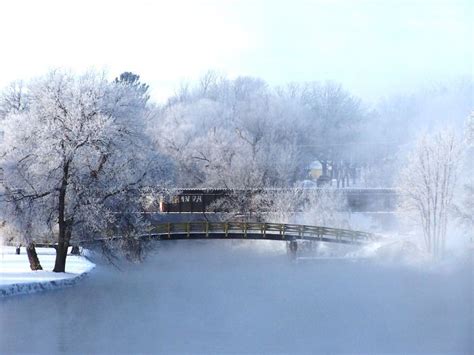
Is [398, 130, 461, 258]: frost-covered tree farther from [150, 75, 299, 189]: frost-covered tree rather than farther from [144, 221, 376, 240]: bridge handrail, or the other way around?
[150, 75, 299, 189]: frost-covered tree

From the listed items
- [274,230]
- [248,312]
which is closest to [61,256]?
[248,312]

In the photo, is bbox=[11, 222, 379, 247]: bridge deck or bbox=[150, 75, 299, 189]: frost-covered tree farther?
bbox=[150, 75, 299, 189]: frost-covered tree

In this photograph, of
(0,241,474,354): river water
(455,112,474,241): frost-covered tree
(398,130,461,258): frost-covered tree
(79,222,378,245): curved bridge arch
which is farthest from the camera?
(79,222,378,245): curved bridge arch

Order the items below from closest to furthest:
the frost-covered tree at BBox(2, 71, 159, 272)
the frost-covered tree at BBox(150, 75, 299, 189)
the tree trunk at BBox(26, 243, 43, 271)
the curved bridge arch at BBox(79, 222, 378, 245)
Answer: the frost-covered tree at BBox(2, 71, 159, 272)
the tree trunk at BBox(26, 243, 43, 271)
the curved bridge arch at BBox(79, 222, 378, 245)
the frost-covered tree at BBox(150, 75, 299, 189)

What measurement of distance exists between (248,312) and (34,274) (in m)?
10.1

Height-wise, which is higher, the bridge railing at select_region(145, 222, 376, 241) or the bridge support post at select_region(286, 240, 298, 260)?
the bridge railing at select_region(145, 222, 376, 241)

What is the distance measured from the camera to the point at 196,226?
53.2 m

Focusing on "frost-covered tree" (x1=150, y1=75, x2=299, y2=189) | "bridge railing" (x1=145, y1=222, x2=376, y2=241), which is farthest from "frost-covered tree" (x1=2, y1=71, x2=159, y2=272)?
"frost-covered tree" (x1=150, y1=75, x2=299, y2=189)

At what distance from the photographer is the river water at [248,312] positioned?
21.9m

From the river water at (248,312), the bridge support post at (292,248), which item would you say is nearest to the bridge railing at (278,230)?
the bridge support post at (292,248)

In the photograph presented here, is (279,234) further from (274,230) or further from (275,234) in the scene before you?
(274,230)

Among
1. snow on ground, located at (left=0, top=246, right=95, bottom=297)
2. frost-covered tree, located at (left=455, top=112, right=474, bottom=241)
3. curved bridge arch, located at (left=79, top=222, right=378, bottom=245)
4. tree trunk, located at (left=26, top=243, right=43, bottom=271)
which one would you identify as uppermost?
frost-covered tree, located at (left=455, top=112, right=474, bottom=241)

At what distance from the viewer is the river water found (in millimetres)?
21859

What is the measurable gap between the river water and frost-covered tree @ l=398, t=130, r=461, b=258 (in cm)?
295
